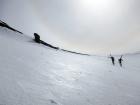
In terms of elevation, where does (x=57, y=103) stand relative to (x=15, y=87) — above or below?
below

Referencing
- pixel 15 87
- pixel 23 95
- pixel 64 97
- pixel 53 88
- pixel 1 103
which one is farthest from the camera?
pixel 53 88

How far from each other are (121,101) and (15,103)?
5.07 metres

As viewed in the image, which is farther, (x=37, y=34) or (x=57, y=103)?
(x=37, y=34)

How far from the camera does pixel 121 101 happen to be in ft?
27.6

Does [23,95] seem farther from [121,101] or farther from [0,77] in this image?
[121,101]

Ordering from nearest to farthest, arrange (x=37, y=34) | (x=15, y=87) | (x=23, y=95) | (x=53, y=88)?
(x=23, y=95) < (x=15, y=87) < (x=53, y=88) < (x=37, y=34)

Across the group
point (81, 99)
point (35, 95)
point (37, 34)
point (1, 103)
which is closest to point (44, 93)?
point (35, 95)

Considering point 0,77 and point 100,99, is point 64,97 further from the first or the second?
point 0,77

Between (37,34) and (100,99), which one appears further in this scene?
(37,34)

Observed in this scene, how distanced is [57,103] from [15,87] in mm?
1631

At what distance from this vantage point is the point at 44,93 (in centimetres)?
700

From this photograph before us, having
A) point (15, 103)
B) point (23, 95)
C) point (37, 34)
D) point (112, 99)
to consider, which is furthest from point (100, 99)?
point (37, 34)

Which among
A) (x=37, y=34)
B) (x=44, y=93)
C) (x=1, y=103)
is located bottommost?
(x=1, y=103)

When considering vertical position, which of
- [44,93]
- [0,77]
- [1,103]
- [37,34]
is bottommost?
[1,103]
